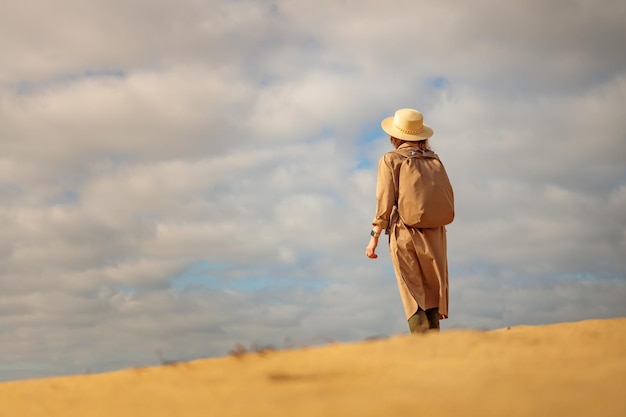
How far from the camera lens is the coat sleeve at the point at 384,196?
8.68 m

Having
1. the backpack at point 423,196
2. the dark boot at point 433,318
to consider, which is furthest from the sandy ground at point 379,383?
the backpack at point 423,196

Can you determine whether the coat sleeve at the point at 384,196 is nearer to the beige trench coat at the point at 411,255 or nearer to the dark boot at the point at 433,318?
the beige trench coat at the point at 411,255

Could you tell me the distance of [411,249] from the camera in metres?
8.72

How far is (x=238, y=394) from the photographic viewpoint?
15.2ft

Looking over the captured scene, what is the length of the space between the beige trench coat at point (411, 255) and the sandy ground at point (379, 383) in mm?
2166

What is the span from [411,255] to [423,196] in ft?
2.30

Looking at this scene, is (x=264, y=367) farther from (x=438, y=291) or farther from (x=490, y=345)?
(x=438, y=291)

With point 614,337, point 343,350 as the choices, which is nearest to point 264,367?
point 343,350

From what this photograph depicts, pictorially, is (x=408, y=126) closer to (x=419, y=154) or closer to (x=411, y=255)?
(x=419, y=154)

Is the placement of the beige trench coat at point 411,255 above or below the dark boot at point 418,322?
above

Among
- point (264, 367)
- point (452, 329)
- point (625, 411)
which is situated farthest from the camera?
point (452, 329)

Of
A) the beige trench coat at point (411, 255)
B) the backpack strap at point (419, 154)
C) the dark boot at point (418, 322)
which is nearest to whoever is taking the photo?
the dark boot at point (418, 322)

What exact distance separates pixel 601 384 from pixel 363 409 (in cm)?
146

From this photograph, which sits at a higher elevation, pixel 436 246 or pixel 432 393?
pixel 436 246
